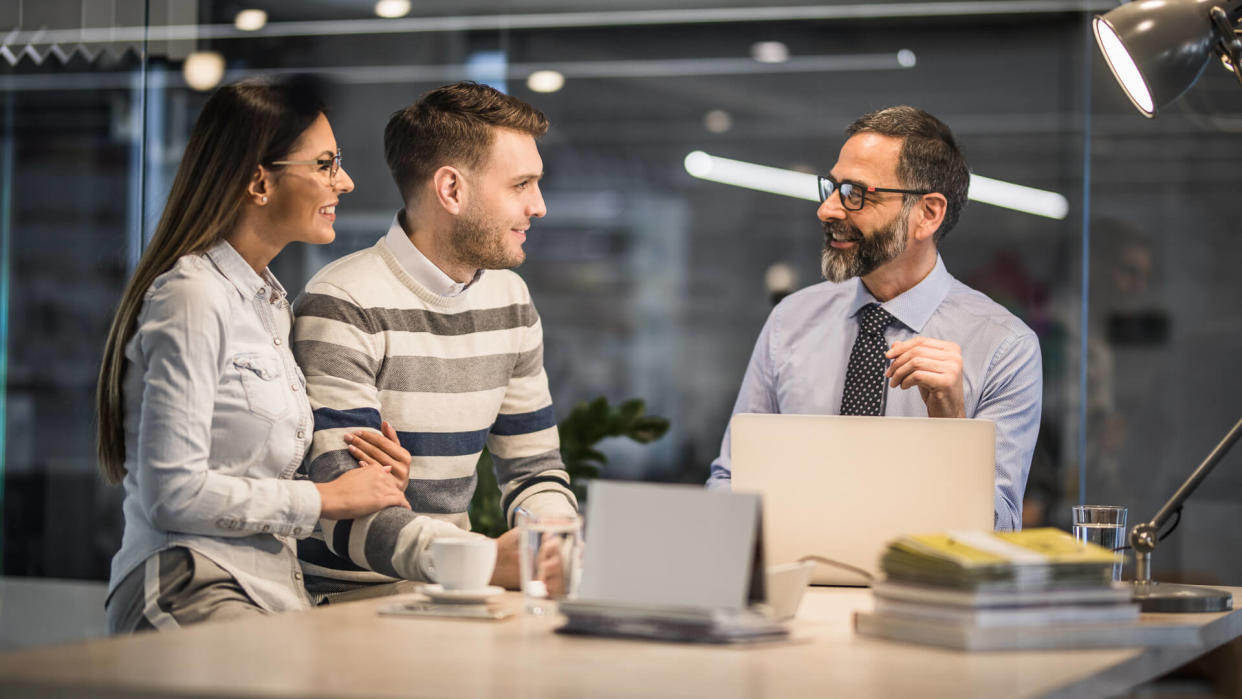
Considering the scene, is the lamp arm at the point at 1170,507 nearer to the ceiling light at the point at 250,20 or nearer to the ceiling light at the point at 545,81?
the ceiling light at the point at 545,81

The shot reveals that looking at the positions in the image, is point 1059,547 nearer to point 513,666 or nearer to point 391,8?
point 513,666

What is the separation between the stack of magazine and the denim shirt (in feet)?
3.17

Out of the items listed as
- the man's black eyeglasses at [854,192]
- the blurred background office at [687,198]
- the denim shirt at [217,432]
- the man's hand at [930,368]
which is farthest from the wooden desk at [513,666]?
the blurred background office at [687,198]

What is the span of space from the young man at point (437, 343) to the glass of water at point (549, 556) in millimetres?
433

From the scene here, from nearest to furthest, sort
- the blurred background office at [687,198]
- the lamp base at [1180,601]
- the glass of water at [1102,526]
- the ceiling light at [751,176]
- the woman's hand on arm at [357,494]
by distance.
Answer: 1. the lamp base at [1180,601]
2. the glass of water at [1102,526]
3. the woman's hand on arm at [357,494]
4. the blurred background office at [687,198]
5. the ceiling light at [751,176]

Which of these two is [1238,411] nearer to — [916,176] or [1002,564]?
[916,176]

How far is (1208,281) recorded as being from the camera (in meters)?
4.05

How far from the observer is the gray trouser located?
201cm

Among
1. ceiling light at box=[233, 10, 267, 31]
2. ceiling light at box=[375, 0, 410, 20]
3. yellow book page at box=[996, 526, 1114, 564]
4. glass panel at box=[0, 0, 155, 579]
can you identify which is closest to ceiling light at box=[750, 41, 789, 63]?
ceiling light at box=[375, 0, 410, 20]

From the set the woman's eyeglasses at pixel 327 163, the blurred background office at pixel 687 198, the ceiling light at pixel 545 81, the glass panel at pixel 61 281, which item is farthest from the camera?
the ceiling light at pixel 545 81

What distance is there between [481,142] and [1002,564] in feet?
4.92

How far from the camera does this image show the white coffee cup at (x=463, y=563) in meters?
1.75

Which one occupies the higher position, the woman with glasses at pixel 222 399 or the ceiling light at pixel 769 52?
the ceiling light at pixel 769 52

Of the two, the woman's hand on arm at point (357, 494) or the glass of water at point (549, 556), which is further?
the woman's hand on arm at point (357, 494)
